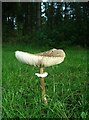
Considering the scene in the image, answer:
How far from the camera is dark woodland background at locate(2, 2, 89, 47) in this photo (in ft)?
3.32

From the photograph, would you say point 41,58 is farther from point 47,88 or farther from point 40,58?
point 47,88

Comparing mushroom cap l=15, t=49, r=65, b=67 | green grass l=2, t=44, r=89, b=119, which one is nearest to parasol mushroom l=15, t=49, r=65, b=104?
mushroom cap l=15, t=49, r=65, b=67

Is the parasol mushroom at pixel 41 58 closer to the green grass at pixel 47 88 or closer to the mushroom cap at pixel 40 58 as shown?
the mushroom cap at pixel 40 58

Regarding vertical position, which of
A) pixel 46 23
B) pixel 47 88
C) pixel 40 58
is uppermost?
pixel 46 23

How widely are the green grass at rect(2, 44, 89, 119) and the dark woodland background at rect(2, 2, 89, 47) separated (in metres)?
0.05

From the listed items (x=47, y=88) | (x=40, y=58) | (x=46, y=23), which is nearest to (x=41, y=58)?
(x=40, y=58)

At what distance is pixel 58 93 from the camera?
0.90 m

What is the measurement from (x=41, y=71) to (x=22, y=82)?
14 centimetres

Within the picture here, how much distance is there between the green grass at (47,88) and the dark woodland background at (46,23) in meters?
0.05

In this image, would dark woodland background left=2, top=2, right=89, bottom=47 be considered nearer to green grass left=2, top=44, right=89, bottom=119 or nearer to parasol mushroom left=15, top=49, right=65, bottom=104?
green grass left=2, top=44, right=89, bottom=119

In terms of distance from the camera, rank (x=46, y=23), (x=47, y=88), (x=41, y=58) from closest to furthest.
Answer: (x=41, y=58)
(x=47, y=88)
(x=46, y=23)

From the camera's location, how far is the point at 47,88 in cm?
91

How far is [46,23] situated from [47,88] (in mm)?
298

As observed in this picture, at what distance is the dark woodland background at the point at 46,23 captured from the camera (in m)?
1.01
